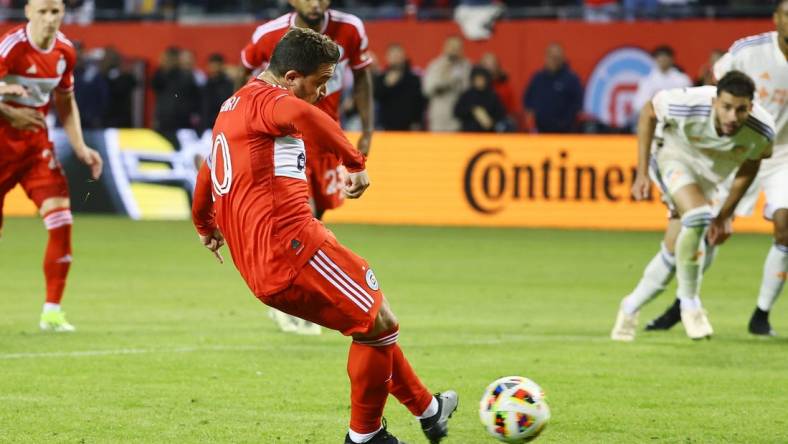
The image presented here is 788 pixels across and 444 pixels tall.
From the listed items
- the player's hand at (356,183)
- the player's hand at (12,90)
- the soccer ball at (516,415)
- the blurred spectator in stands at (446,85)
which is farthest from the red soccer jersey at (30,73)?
the blurred spectator in stands at (446,85)

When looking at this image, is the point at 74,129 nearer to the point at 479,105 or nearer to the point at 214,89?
the point at 479,105

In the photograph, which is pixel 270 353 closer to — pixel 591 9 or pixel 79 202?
pixel 79 202

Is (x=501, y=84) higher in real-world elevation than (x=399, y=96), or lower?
higher

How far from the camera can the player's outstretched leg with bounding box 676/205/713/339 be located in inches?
390

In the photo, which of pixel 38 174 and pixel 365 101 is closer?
pixel 38 174

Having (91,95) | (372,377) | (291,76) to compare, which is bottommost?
(91,95)

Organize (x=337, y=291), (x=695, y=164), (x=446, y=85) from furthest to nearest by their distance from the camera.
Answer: (x=446, y=85) < (x=695, y=164) < (x=337, y=291)

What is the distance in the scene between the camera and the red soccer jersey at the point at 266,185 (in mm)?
6070

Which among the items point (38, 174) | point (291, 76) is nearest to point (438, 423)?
point (291, 76)

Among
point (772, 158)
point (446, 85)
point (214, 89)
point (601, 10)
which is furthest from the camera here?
point (601, 10)

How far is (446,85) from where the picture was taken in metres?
21.2

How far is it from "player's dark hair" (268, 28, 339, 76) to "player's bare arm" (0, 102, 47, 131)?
442 cm

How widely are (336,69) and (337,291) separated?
4728mm

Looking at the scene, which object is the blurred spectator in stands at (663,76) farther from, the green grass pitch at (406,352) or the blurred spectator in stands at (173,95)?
the blurred spectator in stands at (173,95)
